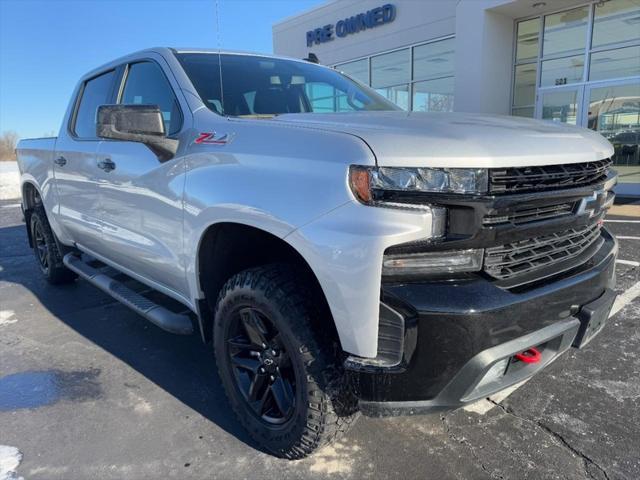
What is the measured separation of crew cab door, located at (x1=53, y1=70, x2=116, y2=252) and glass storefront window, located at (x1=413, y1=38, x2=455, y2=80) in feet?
35.7

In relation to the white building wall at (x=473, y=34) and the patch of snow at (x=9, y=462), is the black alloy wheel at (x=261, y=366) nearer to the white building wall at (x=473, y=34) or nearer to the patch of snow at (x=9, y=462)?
the patch of snow at (x=9, y=462)

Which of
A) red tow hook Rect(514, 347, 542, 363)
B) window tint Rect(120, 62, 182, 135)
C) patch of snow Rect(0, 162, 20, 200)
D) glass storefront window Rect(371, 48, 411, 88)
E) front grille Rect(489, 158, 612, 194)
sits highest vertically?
glass storefront window Rect(371, 48, 411, 88)

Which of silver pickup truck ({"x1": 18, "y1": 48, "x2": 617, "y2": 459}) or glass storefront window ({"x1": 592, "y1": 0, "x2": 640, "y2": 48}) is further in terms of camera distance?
glass storefront window ({"x1": 592, "y1": 0, "x2": 640, "y2": 48})

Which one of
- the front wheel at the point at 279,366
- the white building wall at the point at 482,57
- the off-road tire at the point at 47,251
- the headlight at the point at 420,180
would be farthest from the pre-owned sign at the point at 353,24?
the headlight at the point at 420,180

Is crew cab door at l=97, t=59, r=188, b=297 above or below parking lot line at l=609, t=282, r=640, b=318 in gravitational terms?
above

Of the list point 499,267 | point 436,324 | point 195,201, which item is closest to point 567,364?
point 499,267

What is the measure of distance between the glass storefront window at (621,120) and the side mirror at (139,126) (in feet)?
36.0

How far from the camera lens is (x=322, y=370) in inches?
78.0

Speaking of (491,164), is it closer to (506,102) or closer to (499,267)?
(499,267)

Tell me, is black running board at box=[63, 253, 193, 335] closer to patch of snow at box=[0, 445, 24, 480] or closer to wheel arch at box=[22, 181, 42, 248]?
patch of snow at box=[0, 445, 24, 480]

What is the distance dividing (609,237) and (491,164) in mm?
1448

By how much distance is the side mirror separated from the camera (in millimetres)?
2494

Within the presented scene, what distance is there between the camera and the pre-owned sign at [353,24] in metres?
14.1

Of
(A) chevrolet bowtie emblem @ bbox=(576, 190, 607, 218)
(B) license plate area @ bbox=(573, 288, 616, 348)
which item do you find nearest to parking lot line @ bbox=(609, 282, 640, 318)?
(B) license plate area @ bbox=(573, 288, 616, 348)
